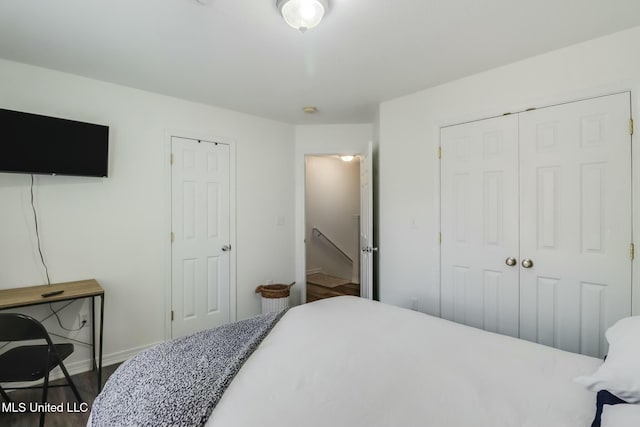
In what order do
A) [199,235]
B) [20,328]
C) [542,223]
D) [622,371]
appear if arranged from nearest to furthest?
1. [622,371]
2. [20,328]
3. [542,223]
4. [199,235]

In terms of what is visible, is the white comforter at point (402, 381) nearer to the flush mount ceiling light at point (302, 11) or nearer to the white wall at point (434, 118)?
the white wall at point (434, 118)

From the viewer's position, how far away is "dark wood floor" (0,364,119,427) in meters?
1.84

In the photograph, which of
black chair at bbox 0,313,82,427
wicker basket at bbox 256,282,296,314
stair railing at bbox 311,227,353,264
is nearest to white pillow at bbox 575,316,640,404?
black chair at bbox 0,313,82,427

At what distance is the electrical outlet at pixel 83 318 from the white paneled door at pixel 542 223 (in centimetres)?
299

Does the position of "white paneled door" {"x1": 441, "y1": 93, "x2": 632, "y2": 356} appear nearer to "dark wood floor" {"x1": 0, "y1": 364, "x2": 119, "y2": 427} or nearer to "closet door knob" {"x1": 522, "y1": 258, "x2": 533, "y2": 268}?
"closet door knob" {"x1": 522, "y1": 258, "x2": 533, "y2": 268}

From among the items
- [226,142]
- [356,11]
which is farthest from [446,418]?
[226,142]

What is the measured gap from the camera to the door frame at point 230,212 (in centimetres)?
285

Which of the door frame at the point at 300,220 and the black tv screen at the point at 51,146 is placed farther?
the door frame at the point at 300,220

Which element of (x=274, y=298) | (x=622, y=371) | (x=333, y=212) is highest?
(x=333, y=212)

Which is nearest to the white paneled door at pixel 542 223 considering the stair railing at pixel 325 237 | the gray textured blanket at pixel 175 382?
the gray textured blanket at pixel 175 382

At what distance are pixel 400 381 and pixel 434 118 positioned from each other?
222 cm

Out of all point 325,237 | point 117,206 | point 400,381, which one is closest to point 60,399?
point 117,206

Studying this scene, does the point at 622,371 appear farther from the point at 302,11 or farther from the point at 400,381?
the point at 302,11

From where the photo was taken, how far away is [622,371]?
A: 0.98m
